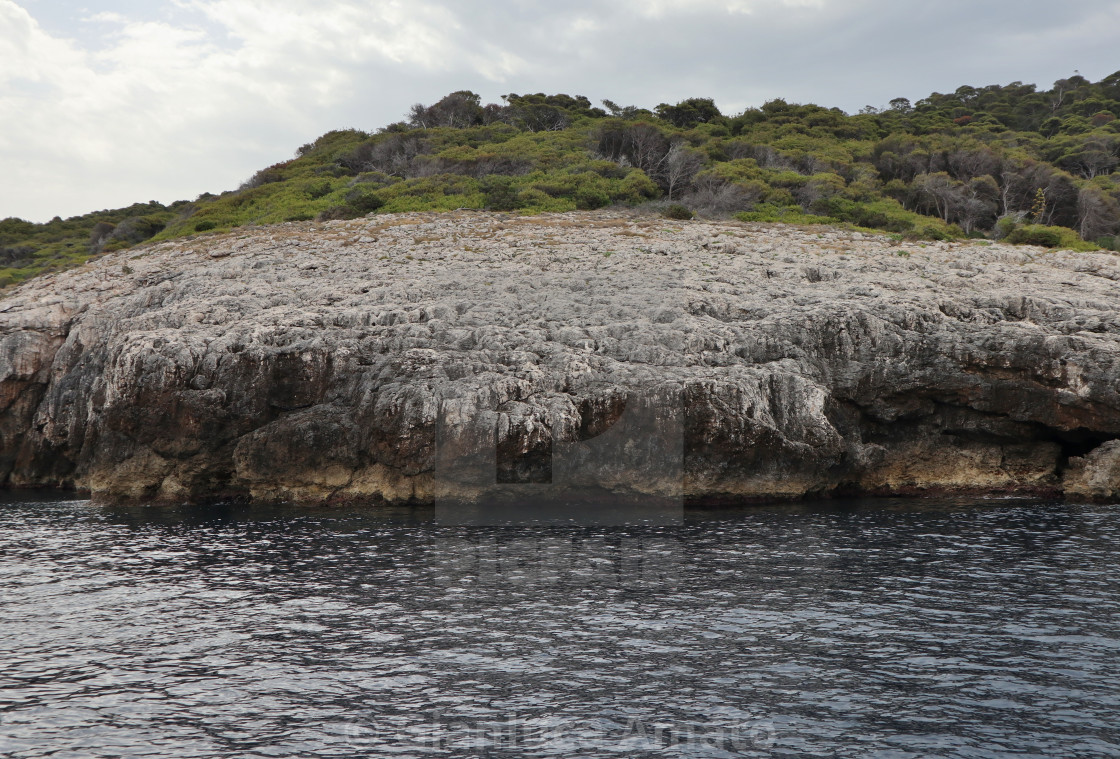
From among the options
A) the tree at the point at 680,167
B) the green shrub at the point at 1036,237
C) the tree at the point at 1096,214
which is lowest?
the green shrub at the point at 1036,237

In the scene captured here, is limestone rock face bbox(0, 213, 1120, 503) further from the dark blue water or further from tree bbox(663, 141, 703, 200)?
tree bbox(663, 141, 703, 200)

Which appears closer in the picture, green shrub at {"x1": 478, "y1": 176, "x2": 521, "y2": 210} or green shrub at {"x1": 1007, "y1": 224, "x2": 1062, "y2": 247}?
green shrub at {"x1": 1007, "y1": 224, "x2": 1062, "y2": 247}

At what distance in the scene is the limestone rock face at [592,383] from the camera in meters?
39.5

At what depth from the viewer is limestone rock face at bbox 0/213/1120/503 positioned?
39.5 m

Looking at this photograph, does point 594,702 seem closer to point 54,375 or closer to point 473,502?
point 473,502

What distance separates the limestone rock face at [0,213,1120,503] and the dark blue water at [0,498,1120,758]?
709 cm

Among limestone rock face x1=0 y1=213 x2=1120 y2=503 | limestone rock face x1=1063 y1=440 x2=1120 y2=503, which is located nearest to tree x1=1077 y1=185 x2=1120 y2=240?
limestone rock face x1=0 y1=213 x2=1120 y2=503

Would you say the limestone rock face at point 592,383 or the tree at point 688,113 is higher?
the tree at point 688,113

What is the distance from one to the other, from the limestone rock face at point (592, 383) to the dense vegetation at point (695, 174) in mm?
24858

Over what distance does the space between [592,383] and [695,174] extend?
176 ft

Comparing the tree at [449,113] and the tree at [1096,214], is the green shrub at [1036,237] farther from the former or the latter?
the tree at [449,113]

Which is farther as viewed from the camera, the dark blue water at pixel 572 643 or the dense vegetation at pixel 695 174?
the dense vegetation at pixel 695 174

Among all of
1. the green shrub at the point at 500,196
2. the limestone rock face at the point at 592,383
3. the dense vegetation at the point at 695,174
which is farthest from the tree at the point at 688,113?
the limestone rock face at the point at 592,383

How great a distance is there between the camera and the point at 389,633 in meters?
21.3
